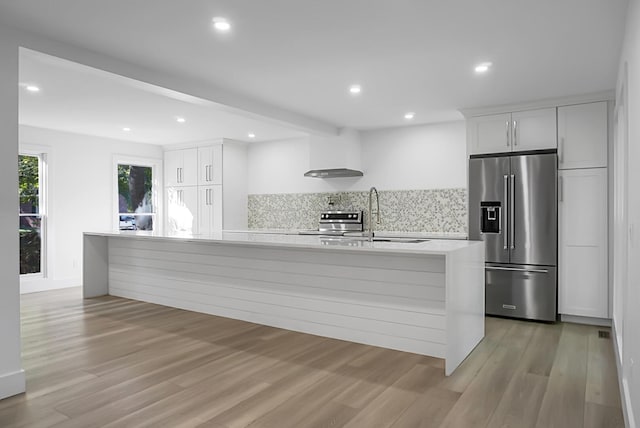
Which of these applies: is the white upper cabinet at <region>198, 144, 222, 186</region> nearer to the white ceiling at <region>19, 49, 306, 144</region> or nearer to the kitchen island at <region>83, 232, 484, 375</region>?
the white ceiling at <region>19, 49, 306, 144</region>

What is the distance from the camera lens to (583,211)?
4.56 m

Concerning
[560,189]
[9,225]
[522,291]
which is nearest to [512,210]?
[560,189]

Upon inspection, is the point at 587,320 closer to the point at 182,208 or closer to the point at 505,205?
the point at 505,205

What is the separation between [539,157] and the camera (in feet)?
15.2

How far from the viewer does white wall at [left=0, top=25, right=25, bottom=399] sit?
2691 mm

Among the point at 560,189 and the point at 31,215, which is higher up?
the point at 560,189

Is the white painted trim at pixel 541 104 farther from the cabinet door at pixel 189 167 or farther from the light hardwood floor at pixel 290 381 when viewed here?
the cabinet door at pixel 189 167

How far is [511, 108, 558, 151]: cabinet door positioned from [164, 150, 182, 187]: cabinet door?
18.5 feet

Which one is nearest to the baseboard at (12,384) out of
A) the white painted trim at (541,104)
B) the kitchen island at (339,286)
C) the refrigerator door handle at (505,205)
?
the kitchen island at (339,286)

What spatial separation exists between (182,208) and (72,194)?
179cm

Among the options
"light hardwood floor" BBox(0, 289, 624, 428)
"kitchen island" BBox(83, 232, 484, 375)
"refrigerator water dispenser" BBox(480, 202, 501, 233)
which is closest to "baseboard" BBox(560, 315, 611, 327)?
"light hardwood floor" BBox(0, 289, 624, 428)

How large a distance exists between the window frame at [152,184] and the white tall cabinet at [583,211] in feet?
19.7

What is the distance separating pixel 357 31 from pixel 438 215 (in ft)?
11.9

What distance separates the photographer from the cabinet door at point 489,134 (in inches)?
196
